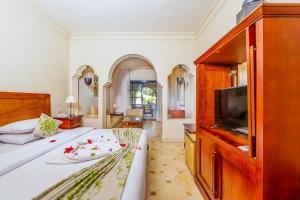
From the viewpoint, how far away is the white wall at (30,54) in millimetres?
2600

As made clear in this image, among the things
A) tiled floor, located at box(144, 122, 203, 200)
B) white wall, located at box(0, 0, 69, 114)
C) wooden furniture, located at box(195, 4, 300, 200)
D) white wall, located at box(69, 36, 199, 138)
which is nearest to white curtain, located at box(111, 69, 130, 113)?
white wall, located at box(69, 36, 199, 138)

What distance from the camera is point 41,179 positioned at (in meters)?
1.26

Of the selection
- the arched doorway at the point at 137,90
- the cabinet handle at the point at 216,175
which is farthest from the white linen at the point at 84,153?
the arched doorway at the point at 137,90

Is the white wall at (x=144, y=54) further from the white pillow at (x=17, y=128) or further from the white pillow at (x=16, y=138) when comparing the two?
the white pillow at (x=16, y=138)

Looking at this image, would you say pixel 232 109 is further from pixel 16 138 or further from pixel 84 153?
pixel 16 138

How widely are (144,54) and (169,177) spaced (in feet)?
10.8

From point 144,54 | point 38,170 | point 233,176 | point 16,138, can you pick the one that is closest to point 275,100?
point 233,176

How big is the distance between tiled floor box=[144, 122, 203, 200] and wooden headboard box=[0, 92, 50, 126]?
2.48m

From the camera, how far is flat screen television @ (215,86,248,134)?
1.54m

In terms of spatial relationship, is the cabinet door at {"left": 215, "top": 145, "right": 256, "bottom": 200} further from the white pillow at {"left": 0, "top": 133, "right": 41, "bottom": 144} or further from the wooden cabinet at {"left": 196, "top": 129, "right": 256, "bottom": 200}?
the white pillow at {"left": 0, "top": 133, "right": 41, "bottom": 144}

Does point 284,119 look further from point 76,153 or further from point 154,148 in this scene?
point 154,148

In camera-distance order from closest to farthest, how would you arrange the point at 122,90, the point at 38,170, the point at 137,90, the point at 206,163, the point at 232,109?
the point at 38,170, the point at 232,109, the point at 206,163, the point at 122,90, the point at 137,90

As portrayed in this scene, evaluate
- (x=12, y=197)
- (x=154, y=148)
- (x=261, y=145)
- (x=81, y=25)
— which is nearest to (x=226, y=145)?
(x=261, y=145)

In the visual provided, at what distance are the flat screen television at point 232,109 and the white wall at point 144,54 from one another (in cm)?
249
